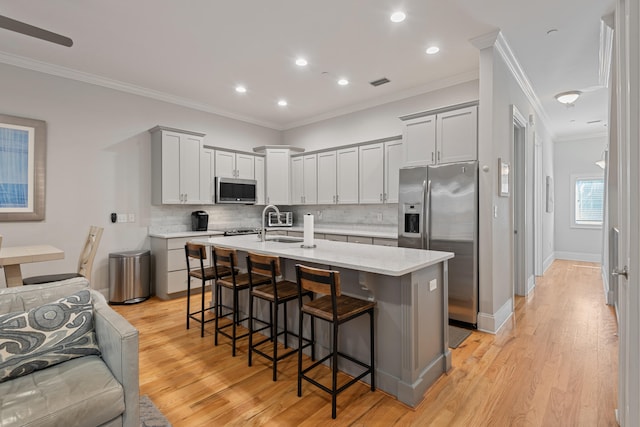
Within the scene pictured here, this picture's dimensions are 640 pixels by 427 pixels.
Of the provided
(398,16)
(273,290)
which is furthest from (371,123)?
(273,290)

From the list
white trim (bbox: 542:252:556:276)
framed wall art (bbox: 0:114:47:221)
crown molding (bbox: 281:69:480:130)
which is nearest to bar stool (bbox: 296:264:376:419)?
A: crown molding (bbox: 281:69:480:130)

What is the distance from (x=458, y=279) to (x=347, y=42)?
9.54 ft

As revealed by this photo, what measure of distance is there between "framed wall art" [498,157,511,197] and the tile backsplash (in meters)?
1.71

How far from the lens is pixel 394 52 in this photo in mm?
3705

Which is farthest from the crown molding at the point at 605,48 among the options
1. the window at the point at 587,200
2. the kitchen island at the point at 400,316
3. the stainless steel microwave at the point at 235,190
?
the stainless steel microwave at the point at 235,190

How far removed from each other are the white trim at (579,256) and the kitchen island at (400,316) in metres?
7.31

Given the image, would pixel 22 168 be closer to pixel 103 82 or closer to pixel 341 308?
pixel 103 82

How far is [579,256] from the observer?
303 inches

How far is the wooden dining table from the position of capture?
2.86m

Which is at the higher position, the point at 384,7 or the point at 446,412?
the point at 384,7

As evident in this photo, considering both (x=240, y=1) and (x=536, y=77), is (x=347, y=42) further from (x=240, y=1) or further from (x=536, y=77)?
(x=536, y=77)

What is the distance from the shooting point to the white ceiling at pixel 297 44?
2873 mm

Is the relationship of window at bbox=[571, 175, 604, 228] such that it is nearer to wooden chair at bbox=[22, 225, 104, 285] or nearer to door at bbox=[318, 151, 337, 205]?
door at bbox=[318, 151, 337, 205]

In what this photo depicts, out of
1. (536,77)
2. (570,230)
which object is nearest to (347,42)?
(536,77)
